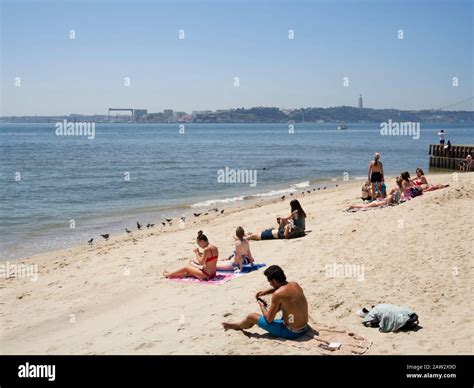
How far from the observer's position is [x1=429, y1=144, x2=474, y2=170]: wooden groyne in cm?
3744

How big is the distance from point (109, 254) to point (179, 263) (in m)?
3.01

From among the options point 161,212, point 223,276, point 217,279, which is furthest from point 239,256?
point 161,212

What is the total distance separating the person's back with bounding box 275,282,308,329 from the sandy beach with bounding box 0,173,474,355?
14.3 inches

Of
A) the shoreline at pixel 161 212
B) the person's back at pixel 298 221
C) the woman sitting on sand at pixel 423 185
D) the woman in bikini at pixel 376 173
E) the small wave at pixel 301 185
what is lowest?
the shoreline at pixel 161 212

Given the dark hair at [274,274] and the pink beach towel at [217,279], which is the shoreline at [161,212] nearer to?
the pink beach towel at [217,279]

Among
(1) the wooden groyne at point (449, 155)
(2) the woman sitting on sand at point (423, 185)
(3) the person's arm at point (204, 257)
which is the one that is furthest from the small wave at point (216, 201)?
(1) the wooden groyne at point (449, 155)

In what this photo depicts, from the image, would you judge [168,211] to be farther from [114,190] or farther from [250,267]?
[250,267]

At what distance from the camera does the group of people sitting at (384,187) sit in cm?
1574

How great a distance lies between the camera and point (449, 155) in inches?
1571

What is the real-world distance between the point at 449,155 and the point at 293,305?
119ft

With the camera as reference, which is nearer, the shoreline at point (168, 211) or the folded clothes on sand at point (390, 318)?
the folded clothes on sand at point (390, 318)

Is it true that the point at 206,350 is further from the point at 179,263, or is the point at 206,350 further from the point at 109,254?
the point at 109,254

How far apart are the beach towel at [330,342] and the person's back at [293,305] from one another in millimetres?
226

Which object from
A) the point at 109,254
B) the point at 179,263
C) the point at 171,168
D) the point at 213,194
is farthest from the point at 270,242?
the point at 171,168
